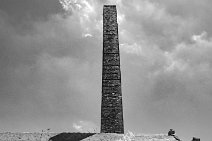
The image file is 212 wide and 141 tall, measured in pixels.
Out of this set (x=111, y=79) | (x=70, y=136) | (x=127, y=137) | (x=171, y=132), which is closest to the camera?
(x=70, y=136)

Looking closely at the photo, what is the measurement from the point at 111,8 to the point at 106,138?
7053mm

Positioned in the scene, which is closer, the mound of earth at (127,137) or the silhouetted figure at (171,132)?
the mound of earth at (127,137)

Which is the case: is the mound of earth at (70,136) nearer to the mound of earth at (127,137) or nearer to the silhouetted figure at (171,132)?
the mound of earth at (127,137)

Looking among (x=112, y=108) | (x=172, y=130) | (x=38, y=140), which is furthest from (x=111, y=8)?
(x=38, y=140)

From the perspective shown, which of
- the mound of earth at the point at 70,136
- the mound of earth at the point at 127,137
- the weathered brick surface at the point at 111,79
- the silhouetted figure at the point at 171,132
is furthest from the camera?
the weathered brick surface at the point at 111,79

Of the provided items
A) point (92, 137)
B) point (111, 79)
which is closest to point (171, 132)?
point (92, 137)

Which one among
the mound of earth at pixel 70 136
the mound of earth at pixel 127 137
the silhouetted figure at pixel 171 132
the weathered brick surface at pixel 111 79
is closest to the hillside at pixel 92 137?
the mound of earth at pixel 127 137

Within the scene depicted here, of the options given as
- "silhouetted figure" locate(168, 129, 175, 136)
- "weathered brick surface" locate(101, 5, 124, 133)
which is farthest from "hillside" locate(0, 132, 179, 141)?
"weathered brick surface" locate(101, 5, 124, 133)

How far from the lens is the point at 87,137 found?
8.73m

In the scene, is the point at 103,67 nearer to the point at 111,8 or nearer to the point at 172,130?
the point at 111,8

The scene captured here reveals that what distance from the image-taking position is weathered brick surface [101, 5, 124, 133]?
36.2ft

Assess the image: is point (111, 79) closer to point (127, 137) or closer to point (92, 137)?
point (127, 137)

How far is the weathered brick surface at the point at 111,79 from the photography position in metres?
11.0

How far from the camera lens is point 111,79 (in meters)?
11.8
